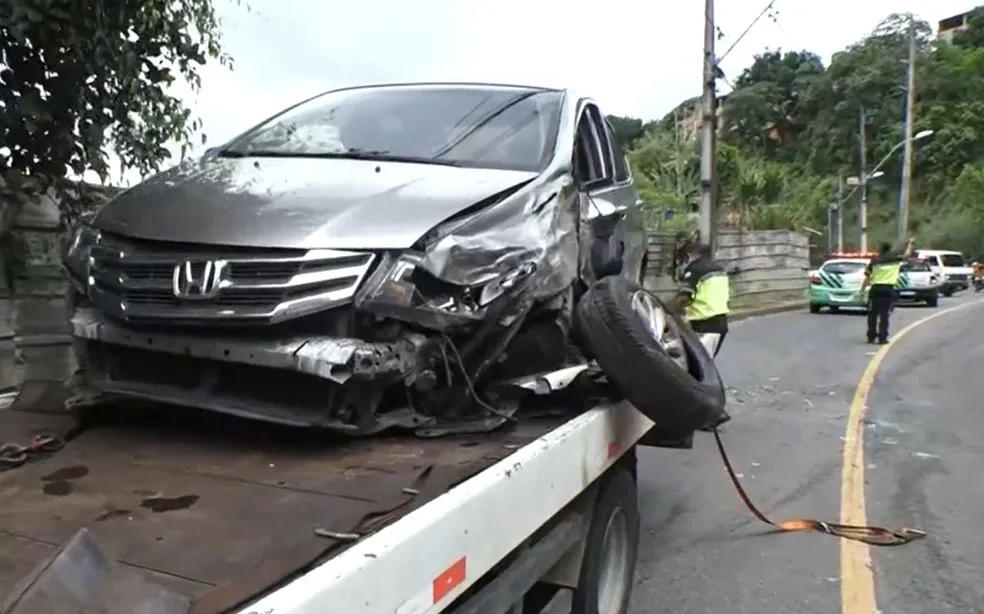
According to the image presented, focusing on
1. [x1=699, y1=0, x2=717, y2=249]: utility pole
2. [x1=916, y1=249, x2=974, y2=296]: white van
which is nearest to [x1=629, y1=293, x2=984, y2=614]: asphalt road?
[x1=699, y1=0, x2=717, y2=249]: utility pole

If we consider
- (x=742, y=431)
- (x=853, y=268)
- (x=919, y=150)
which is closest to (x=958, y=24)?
(x=919, y=150)

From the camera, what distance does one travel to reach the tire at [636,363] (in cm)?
394

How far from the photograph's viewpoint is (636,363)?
393 cm

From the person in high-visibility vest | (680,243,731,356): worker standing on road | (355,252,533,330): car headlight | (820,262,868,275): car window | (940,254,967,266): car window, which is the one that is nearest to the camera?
(355,252,533,330): car headlight

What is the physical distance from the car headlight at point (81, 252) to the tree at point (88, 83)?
1816 millimetres

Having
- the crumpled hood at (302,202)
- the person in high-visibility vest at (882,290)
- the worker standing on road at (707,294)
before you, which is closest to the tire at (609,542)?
the crumpled hood at (302,202)

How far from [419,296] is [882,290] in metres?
14.3

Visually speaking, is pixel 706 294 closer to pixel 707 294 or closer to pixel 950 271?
pixel 707 294

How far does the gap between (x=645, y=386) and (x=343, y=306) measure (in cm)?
129

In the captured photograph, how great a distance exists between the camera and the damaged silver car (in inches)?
130

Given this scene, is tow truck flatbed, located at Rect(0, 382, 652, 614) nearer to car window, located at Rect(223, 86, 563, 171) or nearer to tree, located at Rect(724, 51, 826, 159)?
car window, located at Rect(223, 86, 563, 171)

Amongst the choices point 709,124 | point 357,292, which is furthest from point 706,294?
point 709,124

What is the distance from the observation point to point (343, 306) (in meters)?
3.31

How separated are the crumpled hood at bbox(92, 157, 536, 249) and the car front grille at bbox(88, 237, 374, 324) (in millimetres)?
48
